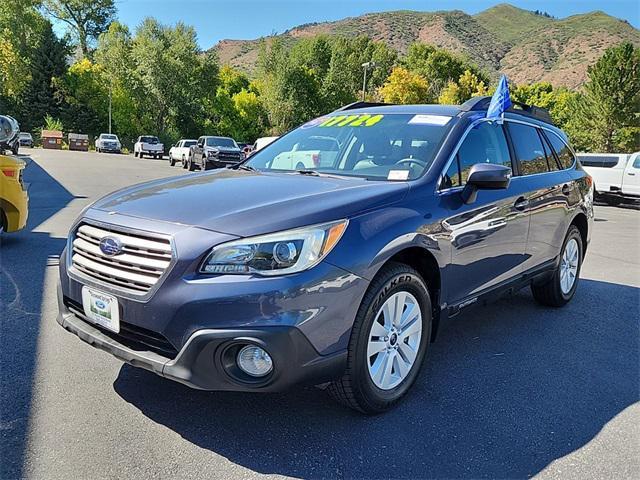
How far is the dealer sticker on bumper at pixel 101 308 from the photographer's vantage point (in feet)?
8.77

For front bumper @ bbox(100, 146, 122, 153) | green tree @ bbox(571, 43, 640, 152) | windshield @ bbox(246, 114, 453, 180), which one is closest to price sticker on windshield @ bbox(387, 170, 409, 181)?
windshield @ bbox(246, 114, 453, 180)

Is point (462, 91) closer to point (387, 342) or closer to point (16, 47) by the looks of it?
point (16, 47)

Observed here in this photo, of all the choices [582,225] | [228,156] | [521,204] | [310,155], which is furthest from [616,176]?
[310,155]

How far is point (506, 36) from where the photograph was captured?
142125 millimetres

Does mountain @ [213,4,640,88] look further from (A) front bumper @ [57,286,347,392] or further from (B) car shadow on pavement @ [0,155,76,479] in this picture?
(A) front bumper @ [57,286,347,392]

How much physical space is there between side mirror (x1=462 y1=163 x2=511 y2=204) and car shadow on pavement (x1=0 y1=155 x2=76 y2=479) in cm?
284

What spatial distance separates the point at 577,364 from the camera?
12.8 feet

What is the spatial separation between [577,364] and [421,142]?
196 cm

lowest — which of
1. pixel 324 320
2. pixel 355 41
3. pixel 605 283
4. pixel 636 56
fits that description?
pixel 605 283

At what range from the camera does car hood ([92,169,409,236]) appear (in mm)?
2611

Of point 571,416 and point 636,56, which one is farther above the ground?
point 636,56

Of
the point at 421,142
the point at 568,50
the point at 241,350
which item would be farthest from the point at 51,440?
the point at 568,50

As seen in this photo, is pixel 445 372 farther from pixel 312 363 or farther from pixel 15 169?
pixel 15 169

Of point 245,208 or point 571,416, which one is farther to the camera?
point 571,416
